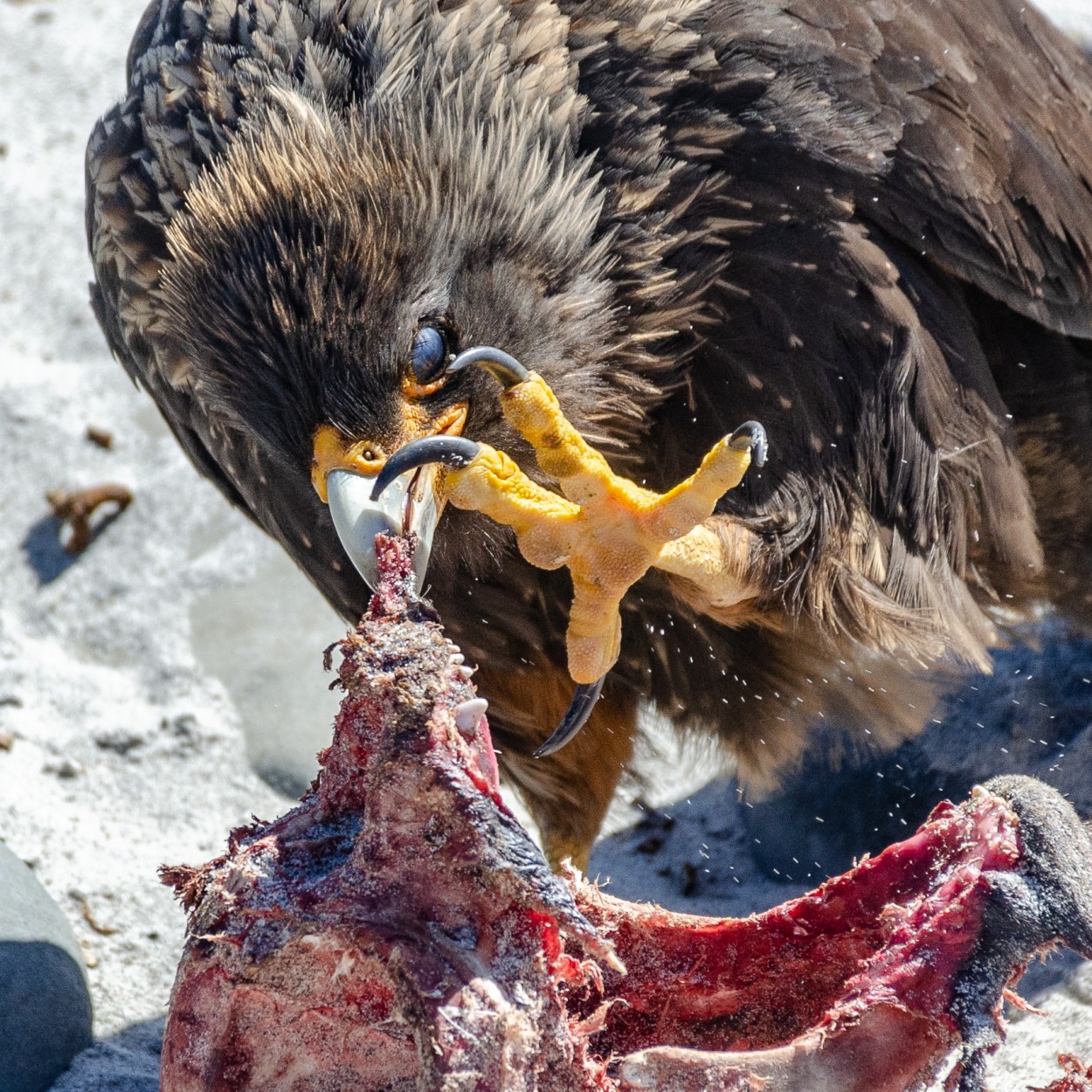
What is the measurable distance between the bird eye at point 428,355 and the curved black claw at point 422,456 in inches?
6.8

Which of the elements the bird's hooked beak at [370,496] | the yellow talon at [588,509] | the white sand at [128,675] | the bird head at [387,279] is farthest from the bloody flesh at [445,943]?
the white sand at [128,675]

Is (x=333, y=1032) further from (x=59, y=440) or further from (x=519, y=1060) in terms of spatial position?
(x=59, y=440)

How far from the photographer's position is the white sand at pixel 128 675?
2.77 meters

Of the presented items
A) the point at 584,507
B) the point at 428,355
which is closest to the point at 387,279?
the point at 428,355

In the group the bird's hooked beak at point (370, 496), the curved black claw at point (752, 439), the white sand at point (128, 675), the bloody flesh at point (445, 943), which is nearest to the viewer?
the bloody flesh at point (445, 943)

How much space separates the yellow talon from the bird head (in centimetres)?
11

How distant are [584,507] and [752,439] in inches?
12.6

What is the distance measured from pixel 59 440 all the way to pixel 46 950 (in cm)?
220

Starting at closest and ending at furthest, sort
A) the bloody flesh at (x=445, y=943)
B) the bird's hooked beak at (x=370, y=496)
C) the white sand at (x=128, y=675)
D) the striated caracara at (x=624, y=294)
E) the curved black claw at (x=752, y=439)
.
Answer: the bloody flesh at (x=445, y=943)
the bird's hooked beak at (x=370, y=496)
the curved black claw at (x=752, y=439)
the striated caracara at (x=624, y=294)
the white sand at (x=128, y=675)

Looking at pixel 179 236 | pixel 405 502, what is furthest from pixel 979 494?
pixel 179 236

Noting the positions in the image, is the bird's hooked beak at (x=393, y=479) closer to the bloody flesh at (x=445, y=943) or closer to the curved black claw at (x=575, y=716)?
the bloody flesh at (x=445, y=943)

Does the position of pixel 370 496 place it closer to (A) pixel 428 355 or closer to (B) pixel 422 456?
(B) pixel 422 456

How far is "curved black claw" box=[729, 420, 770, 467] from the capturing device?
86.9 inches

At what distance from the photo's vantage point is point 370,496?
2.13 meters
